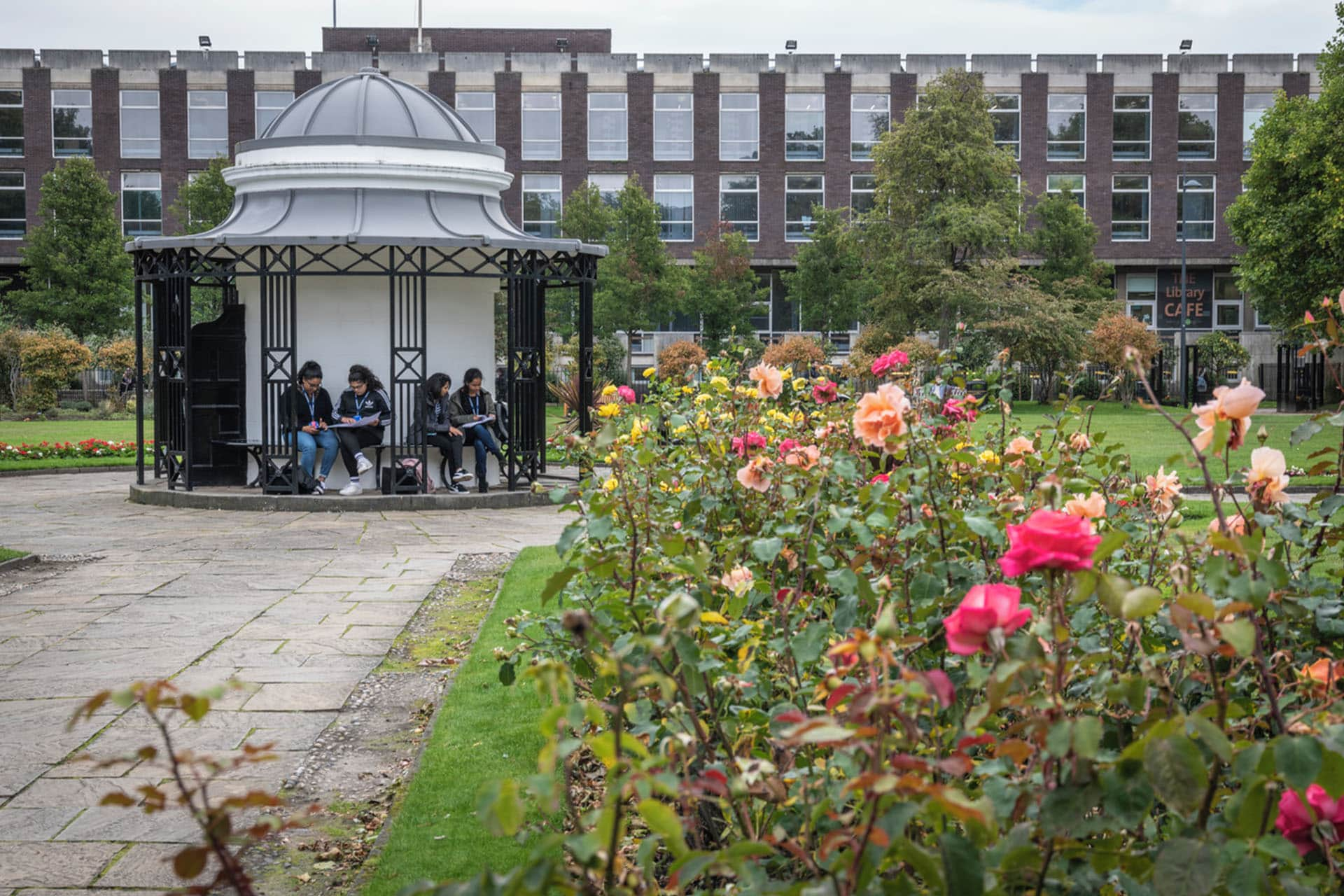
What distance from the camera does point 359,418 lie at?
14.2 metres

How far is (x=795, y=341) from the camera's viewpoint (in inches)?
1474

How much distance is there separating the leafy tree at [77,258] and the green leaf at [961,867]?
4645 centimetres

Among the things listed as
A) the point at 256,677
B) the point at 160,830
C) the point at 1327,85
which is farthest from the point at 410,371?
the point at 1327,85

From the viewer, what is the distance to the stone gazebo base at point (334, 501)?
13781mm

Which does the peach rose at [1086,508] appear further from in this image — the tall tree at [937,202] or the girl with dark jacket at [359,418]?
the tall tree at [937,202]

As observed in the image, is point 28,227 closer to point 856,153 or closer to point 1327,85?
point 856,153

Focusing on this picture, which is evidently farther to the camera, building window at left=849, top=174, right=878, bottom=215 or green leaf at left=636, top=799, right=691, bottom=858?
building window at left=849, top=174, right=878, bottom=215

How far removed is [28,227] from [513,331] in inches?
1690

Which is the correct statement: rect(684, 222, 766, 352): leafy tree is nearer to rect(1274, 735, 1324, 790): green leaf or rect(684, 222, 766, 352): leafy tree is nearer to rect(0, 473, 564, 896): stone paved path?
rect(0, 473, 564, 896): stone paved path

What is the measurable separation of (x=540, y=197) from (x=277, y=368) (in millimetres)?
38887

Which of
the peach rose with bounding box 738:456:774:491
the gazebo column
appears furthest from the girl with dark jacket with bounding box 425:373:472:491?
the peach rose with bounding box 738:456:774:491

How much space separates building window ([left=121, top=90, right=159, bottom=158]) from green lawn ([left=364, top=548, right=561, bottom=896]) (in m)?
49.1

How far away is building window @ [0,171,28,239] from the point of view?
51188mm

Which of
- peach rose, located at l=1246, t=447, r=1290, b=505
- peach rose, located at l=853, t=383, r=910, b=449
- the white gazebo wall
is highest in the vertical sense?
the white gazebo wall
